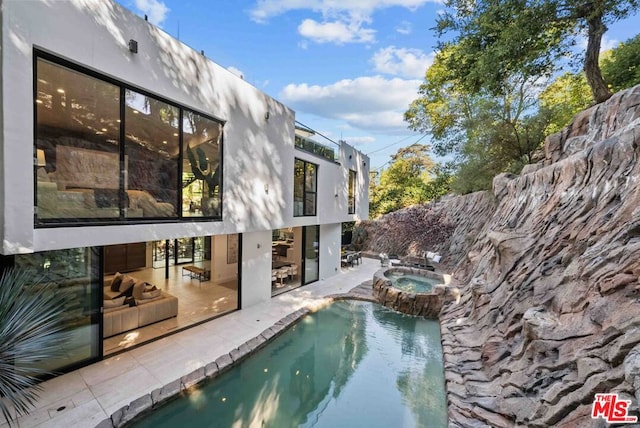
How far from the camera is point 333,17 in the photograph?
13.5m

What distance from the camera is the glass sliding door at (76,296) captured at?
4551 mm

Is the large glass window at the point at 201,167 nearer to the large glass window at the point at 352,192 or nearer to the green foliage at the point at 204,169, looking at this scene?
the green foliage at the point at 204,169

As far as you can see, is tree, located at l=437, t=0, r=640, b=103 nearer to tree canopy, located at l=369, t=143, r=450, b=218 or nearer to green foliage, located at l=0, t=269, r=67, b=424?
tree canopy, located at l=369, t=143, r=450, b=218

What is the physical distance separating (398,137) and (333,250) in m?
20.2

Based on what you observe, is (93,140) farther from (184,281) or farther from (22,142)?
(184,281)

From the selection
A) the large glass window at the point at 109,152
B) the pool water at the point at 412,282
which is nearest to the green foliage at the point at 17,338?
the large glass window at the point at 109,152

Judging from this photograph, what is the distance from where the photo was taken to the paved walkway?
3855 mm

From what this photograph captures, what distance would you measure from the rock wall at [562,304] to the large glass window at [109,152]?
621 cm

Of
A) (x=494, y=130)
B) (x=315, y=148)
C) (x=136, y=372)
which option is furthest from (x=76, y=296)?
(x=494, y=130)

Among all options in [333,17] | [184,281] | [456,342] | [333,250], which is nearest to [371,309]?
[456,342]

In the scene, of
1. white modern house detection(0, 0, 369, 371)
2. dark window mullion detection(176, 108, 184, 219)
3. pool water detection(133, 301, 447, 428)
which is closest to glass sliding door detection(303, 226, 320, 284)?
white modern house detection(0, 0, 369, 371)

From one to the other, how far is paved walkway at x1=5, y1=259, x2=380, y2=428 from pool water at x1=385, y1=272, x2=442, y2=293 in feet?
16.8

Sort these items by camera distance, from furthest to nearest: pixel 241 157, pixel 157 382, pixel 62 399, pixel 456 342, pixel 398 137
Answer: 1. pixel 398 137
2. pixel 241 157
3. pixel 456 342
4. pixel 157 382
5. pixel 62 399

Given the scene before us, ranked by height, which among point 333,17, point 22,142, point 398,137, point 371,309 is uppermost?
→ point 333,17
